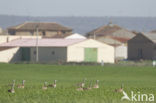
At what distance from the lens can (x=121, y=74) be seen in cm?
5428

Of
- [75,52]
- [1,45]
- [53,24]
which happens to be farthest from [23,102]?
[53,24]

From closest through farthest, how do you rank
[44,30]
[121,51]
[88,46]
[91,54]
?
[88,46], [91,54], [121,51], [44,30]

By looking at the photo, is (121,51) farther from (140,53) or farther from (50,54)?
(50,54)

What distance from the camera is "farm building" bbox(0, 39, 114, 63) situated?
82.8 meters

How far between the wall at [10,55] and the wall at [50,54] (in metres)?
2.01

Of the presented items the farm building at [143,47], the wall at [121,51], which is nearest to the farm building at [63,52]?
the farm building at [143,47]

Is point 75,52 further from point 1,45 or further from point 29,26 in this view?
point 29,26

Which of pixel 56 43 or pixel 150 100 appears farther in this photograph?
pixel 56 43

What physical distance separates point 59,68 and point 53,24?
91856 mm

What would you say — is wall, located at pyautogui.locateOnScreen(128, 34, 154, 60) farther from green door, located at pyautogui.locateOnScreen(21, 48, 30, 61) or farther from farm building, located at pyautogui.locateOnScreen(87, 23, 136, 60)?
green door, located at pyautogui.locateOnScreen(21, 48, 30, 61)

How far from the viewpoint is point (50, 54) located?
84250 mm

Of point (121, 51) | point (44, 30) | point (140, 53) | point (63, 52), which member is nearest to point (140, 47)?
point (140, 53)

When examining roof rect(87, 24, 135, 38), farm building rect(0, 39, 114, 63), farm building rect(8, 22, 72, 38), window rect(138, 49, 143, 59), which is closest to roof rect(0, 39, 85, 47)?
farm building rect(0, 39, 114, 63)

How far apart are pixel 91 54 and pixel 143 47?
1772cm
